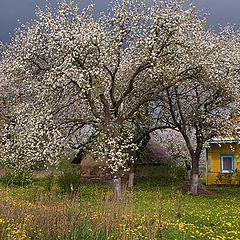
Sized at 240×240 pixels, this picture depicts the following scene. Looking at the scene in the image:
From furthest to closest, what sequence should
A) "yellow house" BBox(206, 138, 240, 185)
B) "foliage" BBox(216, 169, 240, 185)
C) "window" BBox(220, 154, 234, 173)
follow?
"window" BBox(220, 154, 234, 173)
"yellow house" BBox(206, 138, 240, 185)
"foliage" BBox(216, 169, 240, 185)

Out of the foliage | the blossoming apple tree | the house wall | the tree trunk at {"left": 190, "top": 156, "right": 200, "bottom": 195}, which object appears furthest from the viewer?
the house wall

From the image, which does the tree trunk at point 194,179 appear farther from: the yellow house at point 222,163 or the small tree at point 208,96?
the yellow house at point 222,163

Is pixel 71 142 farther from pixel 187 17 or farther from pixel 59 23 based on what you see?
pixel 187 17

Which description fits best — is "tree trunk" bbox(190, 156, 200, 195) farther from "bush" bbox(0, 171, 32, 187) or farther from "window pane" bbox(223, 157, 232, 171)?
"bush" bbox(0, 171, 32, 187)

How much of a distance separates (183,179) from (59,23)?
16779 mm

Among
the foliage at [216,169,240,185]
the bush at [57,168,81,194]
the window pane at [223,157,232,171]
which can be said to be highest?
the window pane at [223,157,232,171]

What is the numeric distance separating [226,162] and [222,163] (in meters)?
0.27

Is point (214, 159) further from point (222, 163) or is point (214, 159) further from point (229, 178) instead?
point (229, 178)

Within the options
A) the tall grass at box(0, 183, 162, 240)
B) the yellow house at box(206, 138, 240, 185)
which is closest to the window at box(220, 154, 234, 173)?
the yellow house at box(206, 138, 240, 185)

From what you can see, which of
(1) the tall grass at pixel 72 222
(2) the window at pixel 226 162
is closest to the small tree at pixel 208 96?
(2) the window at pixel 226 162

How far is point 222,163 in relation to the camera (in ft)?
106

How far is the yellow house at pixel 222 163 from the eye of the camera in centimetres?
3150

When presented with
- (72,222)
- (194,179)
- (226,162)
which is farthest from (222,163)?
(72,222)

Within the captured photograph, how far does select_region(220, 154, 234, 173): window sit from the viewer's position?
3219cm
